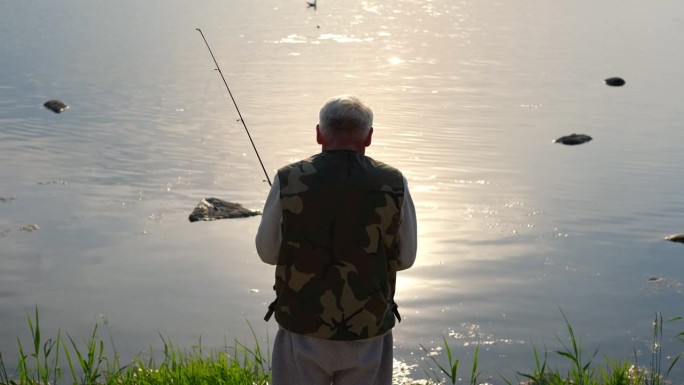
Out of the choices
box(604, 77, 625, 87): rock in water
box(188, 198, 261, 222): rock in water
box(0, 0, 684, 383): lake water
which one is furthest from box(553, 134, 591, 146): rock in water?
box(604, 77, 625, 87): rock in water

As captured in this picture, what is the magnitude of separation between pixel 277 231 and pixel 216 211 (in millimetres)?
8810

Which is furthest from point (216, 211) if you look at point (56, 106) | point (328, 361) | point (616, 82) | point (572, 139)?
point (616, 82)

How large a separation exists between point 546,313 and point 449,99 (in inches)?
495

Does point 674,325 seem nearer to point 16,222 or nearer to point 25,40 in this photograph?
point 16,222

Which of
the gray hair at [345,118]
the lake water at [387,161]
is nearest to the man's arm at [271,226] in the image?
the gray hair at [345,118]

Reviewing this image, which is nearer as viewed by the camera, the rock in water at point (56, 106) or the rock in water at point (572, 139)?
the rock in water at point (572, 139)

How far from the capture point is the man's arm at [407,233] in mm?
4566

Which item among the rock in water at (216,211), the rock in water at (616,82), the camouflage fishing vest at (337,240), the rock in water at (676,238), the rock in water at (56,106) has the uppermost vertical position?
the rock in water at (616,82)

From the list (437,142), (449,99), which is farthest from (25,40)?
(437,142)

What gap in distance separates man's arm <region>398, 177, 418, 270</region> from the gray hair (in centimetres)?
28

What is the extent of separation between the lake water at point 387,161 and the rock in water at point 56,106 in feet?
1.24

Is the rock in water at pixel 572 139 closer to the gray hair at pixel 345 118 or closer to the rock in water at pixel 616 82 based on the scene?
the rock in water at pixel 616 82

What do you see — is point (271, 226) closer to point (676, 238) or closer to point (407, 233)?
point (407, 233)

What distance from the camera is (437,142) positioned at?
18.1m
